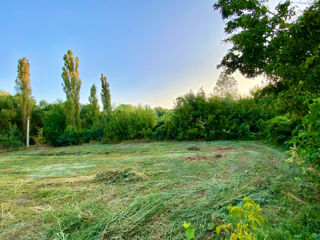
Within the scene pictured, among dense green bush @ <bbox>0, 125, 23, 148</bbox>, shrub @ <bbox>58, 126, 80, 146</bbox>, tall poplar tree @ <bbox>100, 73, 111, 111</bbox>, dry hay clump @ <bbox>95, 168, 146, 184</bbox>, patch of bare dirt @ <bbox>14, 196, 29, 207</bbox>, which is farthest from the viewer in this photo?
tall poplar tree @ <bbox>100, 73, 111, 111</bbox>

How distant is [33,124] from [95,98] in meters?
5.96

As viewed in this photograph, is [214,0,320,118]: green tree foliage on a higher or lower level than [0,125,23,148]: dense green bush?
higher

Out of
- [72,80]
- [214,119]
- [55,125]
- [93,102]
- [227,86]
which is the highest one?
[72,80]

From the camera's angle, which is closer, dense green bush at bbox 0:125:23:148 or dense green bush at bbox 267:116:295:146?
dense green bush at bbox 267:116:295:146

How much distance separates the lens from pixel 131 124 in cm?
973

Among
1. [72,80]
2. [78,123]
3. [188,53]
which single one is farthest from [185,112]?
[72,80]

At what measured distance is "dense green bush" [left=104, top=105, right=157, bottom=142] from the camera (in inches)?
373

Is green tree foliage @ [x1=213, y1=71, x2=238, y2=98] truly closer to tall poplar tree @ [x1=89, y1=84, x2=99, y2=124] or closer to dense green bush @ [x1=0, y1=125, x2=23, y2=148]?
tall poplar tree @ [x1=89, y1=84, x2=99, y2=124]

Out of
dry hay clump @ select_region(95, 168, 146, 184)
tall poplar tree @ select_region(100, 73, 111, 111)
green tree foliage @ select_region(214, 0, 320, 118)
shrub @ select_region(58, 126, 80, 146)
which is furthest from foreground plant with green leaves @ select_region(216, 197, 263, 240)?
tall poplar tree @ select_region(100, 73, 111, 111)

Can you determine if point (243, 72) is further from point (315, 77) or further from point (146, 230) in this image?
point (146, 230)

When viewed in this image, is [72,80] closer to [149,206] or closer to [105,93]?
[105,93]

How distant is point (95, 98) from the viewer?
15.1m

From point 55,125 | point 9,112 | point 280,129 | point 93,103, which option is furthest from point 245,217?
point 9,112

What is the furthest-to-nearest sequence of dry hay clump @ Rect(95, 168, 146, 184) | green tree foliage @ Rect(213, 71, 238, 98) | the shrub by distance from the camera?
the shrub
green tree foliage @ Rect(213, 71, 238, 98)
dry hay clump @ Rect(95, 168, 146, 184)
